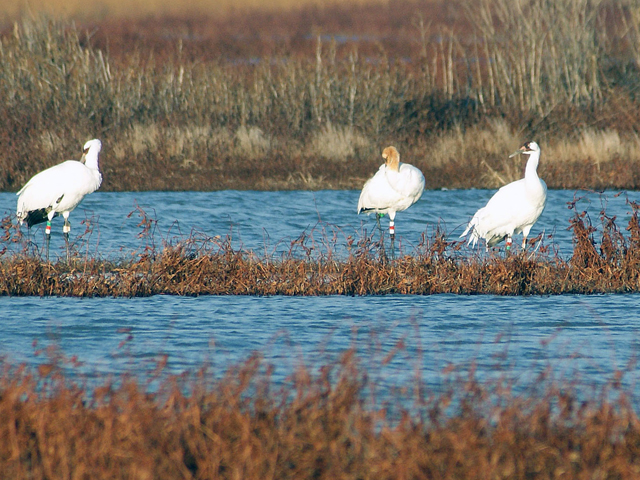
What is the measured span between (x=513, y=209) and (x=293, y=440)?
7.64 meters

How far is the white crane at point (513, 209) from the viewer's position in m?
11.2

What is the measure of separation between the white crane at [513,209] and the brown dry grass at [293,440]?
676 cm

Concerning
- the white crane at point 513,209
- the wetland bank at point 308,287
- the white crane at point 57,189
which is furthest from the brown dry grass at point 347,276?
the white crane at point 57,189

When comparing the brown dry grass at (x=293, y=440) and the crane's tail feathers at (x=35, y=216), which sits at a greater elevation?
the crane's tail feathers at (x=35, y=216)

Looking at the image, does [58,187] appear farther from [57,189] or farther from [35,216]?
[35,216]

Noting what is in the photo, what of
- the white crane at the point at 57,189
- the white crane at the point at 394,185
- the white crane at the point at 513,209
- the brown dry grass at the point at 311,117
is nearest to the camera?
the white crane at the point at 513,209

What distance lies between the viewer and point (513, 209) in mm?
11336

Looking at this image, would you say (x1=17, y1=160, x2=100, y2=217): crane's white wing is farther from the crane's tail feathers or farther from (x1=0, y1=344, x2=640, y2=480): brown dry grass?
(x1=0, y1=344, x2=640, y2=480): brown dry grass

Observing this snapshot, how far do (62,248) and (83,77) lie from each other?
10.8m

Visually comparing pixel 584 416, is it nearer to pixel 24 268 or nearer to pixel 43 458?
pixel 43 458

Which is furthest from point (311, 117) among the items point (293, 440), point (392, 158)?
point (293, 440)

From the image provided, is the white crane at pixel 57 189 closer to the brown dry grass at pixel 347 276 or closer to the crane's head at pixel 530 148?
the brown dry grass at pixel 347 276

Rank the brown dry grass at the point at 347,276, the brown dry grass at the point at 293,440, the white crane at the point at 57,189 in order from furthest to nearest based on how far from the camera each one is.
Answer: the white crane at the point at 57,189
the brown dry grass at the point at 347,276
the brown dry grass at the point at 293,440

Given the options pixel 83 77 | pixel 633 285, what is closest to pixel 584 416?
pixel 633 285
